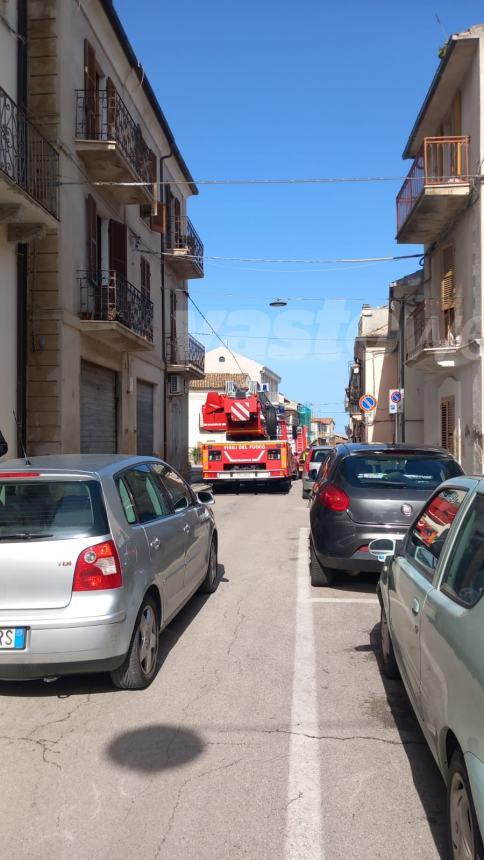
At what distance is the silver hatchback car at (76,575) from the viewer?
4.02 meters

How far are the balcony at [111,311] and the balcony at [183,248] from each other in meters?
6.31

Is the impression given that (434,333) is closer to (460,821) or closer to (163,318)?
(163,318)

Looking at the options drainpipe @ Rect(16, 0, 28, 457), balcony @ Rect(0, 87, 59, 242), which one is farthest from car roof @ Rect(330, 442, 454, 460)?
drainpipe @ Rect(16, 0, 28, 457)

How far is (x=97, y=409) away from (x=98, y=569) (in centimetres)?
1301

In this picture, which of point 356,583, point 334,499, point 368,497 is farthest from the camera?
point 356,583

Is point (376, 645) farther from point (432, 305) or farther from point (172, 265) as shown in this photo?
point (172, 265)

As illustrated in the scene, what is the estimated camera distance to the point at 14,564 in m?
4.06

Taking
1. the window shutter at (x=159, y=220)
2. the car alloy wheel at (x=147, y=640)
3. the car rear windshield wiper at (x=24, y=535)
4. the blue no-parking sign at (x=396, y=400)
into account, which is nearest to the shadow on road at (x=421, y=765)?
the car alloy wheel at (x=147, y=640)

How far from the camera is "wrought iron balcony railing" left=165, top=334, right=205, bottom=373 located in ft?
81.3

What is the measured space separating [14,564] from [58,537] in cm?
29

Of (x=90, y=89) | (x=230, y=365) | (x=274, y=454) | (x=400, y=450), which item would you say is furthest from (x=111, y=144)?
(x=230, y=365)

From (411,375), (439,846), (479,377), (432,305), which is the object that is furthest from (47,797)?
(411,375)

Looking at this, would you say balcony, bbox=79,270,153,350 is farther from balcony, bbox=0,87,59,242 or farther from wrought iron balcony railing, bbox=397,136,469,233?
wrought iron balcony railing, bbox=397,136,469,233

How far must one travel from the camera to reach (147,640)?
A: 4594mm
